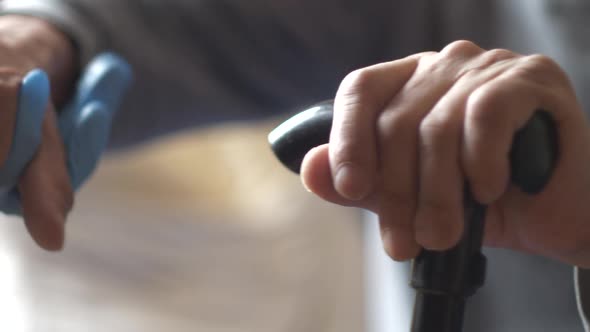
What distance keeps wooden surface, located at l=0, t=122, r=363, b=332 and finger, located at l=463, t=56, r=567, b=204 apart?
601mm

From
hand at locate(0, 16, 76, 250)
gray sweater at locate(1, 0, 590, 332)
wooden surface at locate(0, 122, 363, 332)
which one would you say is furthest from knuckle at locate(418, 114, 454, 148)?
wooden surface at locate(0, 122, 363, 332)

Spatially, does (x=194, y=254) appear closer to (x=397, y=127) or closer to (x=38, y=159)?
(x=38, y=159)

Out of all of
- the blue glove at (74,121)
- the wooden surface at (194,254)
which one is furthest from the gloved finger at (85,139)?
the wooden surface at (194,254)

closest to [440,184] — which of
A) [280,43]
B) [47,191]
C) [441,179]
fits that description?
[441,179]

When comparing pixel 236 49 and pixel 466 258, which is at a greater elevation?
pixel 236 49

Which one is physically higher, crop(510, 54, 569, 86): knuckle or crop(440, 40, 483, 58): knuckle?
crop(440, 40, 483, 58): knuckle

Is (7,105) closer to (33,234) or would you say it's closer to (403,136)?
(33,234)

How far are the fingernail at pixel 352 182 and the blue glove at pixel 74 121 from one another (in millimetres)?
170

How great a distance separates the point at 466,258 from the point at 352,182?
0.15 ft

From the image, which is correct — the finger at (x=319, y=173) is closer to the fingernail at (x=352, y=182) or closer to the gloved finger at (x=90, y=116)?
the fingernail at (x=352, y=182)

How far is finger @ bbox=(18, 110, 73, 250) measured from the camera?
1.03ft

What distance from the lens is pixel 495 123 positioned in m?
0.21

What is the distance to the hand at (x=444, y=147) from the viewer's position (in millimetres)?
215

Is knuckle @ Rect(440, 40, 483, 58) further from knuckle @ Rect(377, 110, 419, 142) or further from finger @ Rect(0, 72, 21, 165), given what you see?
finger @ Rect(0, 72, 21, 165)
